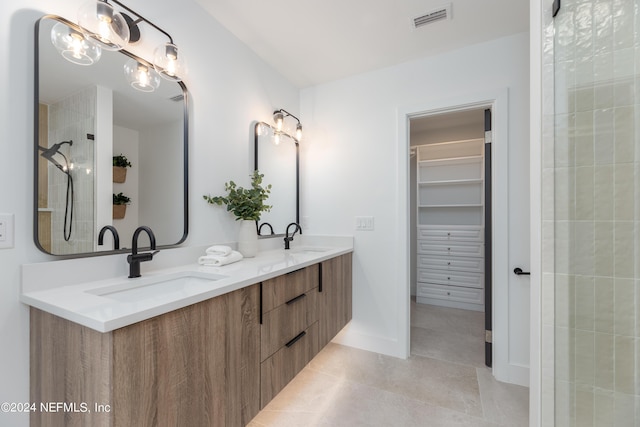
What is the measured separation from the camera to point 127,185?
126cm

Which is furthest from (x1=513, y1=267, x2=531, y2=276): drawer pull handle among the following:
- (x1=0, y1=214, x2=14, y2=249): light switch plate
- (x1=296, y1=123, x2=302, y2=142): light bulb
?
(x1=0, y1=214, x2=14, y2=249): light switch plate

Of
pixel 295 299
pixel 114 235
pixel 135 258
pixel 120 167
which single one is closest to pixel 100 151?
pixel 120 167

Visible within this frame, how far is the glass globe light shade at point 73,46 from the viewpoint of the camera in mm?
1011

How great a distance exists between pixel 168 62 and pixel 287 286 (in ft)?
4.25

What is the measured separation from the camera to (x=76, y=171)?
3.52ft

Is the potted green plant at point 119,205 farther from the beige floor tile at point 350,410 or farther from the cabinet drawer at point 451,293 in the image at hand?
the cabinet drawer at point 451,293

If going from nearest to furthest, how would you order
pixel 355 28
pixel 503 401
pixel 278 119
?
pixel 503 401
pixel 355 28
pixel 278 119

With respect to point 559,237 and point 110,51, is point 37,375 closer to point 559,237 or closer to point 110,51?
point 110,51

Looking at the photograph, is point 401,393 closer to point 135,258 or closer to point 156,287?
point 156,287

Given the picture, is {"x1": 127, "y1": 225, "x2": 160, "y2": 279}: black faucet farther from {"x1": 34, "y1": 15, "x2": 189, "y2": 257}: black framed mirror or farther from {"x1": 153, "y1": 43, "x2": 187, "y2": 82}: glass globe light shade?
{"x1": 153, "y1": 43, "x2": 187, "y2": 82}: glass globe light shade

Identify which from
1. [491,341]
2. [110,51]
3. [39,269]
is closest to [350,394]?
[491,341]

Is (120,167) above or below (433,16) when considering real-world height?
below

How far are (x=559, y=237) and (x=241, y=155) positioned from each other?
71.5 inches

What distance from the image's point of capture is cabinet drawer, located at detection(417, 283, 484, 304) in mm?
3270
